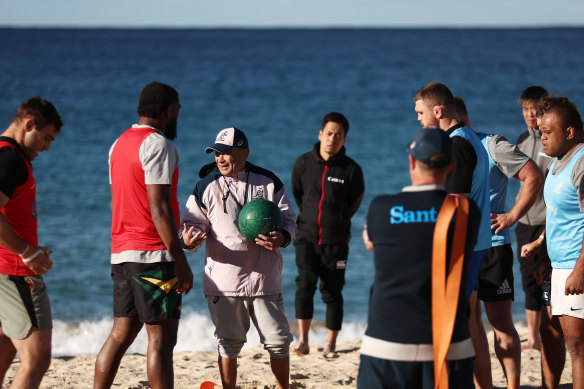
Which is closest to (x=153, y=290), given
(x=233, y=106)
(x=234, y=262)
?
(x=234, y=262)

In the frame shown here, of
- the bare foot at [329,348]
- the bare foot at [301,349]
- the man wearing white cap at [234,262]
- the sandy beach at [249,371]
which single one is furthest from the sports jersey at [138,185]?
the bare foot at [329,348]

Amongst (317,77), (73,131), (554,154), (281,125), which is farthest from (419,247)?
(317,77)

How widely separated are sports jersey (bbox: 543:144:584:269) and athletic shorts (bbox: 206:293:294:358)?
2062 millimetres

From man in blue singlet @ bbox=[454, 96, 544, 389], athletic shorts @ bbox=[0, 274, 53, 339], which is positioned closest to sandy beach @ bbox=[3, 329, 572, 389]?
man in blue singlet @ bbox=[454, 96, 544, 389]

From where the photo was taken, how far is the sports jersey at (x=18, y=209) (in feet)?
15.5

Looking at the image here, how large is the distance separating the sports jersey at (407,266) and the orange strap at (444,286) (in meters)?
0.03

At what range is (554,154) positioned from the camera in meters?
5.22

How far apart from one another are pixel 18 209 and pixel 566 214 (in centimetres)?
375

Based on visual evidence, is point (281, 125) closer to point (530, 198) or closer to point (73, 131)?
point (73, 131)

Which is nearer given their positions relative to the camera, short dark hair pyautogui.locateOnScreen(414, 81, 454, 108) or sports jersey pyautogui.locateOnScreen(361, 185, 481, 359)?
sports jersey pyautogui.locateOnScreen(361, 185, 481, 359)

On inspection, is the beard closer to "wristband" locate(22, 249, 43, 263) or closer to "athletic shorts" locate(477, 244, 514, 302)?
"wristband" locate(22, 249, 43, 263)

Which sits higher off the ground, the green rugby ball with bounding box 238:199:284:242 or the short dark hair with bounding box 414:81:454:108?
the short dark hair with bounding box 414:81:454:108

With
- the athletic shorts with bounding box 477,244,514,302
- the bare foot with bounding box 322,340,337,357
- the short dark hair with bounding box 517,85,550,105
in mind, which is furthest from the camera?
the bare foot with bounding box 322,340,337,357

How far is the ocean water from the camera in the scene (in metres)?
13.2
